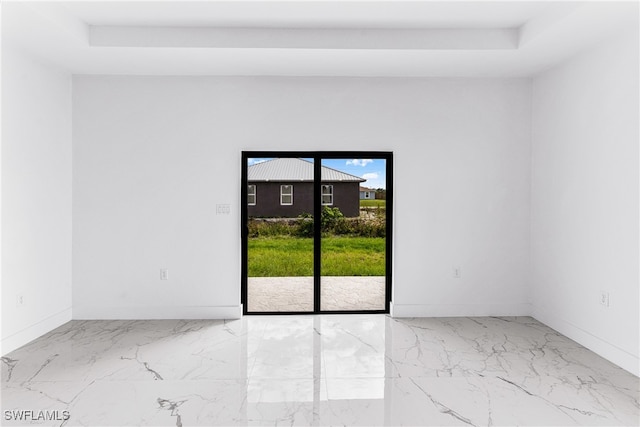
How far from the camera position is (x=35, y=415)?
235cm

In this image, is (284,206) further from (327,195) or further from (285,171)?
(327,195)

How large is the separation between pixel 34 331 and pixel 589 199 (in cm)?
508

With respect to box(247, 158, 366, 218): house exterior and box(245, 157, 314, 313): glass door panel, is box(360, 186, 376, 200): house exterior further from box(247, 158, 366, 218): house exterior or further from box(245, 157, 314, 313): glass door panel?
box(245, 157, 314, 313): glass door panel

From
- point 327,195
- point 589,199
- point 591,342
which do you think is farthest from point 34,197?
point 591,342

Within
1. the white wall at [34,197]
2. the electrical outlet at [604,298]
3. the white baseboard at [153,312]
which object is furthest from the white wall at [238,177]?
the electrical outlet at [604,298]

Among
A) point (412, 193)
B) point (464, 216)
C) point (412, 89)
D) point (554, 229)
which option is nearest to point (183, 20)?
point (412, 89)

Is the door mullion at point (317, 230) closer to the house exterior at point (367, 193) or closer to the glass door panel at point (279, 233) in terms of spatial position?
the glass door panel at point (279, 233)

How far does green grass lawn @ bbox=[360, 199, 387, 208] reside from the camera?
4.42 m

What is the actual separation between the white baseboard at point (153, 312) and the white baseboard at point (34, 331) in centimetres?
16

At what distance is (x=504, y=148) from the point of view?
4.32m

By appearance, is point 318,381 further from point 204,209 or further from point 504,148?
point 504,148

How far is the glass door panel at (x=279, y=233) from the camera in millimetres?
4355

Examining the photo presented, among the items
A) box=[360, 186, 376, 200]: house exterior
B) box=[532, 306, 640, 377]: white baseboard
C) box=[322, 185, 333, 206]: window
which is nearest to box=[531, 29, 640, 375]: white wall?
box=[532, 306, 640, 377]: white baseboard

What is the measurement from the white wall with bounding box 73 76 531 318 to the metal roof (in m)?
0.17
